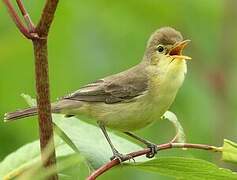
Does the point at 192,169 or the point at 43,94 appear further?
the point at 192,169

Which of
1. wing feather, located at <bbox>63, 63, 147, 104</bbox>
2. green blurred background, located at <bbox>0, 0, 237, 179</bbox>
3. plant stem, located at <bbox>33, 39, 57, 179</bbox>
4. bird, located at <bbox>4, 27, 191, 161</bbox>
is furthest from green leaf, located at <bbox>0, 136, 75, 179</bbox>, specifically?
green blurred background, located at <bbox>0, 0, 237, 179</bbox>

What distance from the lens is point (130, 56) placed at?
5.73m

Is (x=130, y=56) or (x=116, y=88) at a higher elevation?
(x=130, y=56)

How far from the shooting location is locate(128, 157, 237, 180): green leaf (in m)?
2.40

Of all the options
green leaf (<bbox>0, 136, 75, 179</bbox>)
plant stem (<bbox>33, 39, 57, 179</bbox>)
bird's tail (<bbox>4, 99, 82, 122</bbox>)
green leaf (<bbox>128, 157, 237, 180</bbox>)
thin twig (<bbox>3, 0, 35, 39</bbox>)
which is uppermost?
thin twig (<bbox>3, 0, 35, 39</bbox>)

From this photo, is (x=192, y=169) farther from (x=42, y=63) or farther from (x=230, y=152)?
(x=42, y=63)

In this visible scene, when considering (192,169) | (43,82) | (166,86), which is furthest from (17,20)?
(166,86)

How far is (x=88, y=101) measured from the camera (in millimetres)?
4234

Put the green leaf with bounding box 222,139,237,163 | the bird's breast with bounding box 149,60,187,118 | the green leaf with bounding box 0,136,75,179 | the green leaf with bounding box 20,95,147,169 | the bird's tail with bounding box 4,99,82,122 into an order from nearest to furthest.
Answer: the green leaf with bounding box 222,139,237,163, the green leaf with bounding box 20,95,147,169, the green leaf with bounding box 0,136,75,179, the bird's tail with bounding box 4,99,82,122, the bird's breast with bounding box 149,60,187,118

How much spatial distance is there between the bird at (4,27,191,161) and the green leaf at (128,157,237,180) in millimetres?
1470

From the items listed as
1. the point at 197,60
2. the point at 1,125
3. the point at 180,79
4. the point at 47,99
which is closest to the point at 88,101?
the point at 180,79

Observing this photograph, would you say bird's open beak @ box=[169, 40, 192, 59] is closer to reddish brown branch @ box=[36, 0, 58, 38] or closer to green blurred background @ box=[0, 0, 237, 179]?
green blurred background @ box=[0, 0, 237, 179]

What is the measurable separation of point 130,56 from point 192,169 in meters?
3.36

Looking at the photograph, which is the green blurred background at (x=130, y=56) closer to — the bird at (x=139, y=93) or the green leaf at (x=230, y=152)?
the bird at (x=139, y=93)
